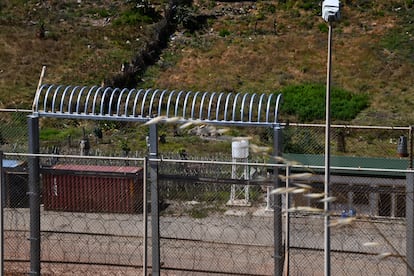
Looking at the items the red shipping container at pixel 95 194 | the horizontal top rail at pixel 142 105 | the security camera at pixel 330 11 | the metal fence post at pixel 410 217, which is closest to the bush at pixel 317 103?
the red shipping container at pixel 95 194

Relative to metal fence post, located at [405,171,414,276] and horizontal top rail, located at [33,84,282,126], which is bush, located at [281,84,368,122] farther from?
metal fence post, located at [405,171,414,276]

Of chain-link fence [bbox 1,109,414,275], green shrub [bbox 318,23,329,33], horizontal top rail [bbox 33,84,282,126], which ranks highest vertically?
green shrub [bbox 318,23,329,33]

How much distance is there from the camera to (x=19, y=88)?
27531 millimetres

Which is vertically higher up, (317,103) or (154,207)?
A: (317,103)

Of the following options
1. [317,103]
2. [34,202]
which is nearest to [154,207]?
[34,202]

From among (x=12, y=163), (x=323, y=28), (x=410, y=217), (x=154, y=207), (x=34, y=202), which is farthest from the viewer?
(x=323, y=28)

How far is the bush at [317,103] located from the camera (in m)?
25.2

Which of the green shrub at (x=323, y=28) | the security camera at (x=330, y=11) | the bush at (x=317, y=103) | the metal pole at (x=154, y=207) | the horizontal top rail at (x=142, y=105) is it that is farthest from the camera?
the green shrub at (x=323, y=28)

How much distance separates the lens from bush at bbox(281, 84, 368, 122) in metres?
25.2

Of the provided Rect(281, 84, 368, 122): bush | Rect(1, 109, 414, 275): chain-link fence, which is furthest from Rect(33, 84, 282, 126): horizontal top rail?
Rect(281, 84, 368, 122): bush

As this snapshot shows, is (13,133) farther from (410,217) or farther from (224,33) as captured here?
(224,33)

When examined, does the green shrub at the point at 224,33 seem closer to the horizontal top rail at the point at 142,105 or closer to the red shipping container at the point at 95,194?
the red shipping container at the point at 95,194

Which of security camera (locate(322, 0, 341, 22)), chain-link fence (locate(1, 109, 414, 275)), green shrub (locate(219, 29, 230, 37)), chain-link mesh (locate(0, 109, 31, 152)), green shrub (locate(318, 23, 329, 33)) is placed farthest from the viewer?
green shrub (locate(219, 29, 230, 37))

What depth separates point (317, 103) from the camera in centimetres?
2580
